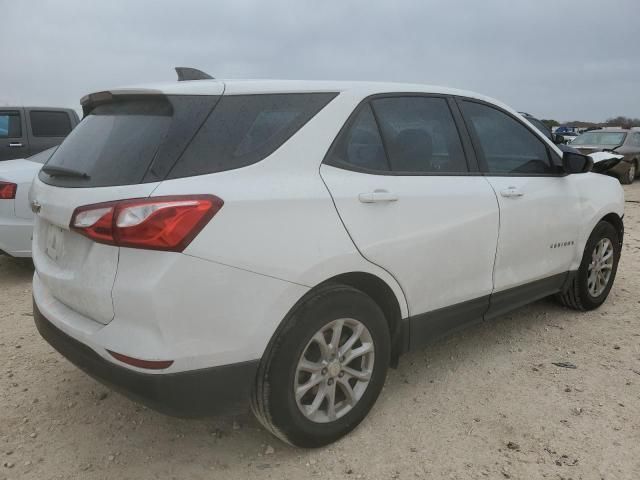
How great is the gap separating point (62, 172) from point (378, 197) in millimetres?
1394

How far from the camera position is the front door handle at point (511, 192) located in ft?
10.4

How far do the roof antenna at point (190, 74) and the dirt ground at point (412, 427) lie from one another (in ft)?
5.61

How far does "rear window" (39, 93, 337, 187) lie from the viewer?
204cm

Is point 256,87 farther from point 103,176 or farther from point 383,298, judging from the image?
point 383,298

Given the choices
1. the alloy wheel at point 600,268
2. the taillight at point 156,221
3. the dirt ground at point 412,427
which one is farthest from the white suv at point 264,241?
the alloy wheel at point 600,268

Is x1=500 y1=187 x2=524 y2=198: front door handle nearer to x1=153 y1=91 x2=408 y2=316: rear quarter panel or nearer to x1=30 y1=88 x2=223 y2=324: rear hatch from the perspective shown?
x1=153 y1=91 x2=408 y2=316: rear quarter panel

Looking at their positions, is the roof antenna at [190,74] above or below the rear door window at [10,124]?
above

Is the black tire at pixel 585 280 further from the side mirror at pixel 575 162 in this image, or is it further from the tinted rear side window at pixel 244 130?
the tinted rear side window at pixel 244 130

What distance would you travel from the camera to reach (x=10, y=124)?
9.65 m

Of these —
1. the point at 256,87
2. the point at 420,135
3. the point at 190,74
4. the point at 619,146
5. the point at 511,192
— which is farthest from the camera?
the point at 619,146

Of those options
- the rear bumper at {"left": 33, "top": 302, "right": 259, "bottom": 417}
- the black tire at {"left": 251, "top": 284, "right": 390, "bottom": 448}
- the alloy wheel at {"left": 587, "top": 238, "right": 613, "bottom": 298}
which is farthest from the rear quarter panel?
the alloy wheel at {"left": 587, "top": 238, "right": 613, "bottom": 298}

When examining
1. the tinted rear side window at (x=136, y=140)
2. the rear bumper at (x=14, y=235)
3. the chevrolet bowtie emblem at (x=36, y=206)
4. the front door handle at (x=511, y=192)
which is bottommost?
the rear bumper at (x=14, y=235)

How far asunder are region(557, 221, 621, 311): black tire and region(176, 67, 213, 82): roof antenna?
3.02 metres

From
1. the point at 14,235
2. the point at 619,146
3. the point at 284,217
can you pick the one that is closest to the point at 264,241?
the point at 284,217
